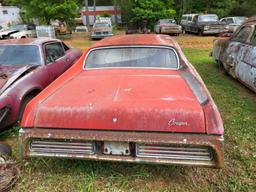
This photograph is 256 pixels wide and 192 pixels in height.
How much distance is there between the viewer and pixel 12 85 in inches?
155

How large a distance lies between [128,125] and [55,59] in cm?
388

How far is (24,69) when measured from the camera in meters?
4.45

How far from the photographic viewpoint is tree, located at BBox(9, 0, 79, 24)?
19.8 m

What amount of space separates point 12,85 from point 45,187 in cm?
199

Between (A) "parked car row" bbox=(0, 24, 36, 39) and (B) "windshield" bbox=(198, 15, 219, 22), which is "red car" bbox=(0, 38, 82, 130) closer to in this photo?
(A) "parked car row" bbox=(0, 24, 36, 39)

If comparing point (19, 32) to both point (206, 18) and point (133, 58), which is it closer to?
point (206, 18)

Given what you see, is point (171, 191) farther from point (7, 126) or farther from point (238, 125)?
point (7, 126)

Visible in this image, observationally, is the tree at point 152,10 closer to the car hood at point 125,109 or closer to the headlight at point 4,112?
the headlight at point 4,112

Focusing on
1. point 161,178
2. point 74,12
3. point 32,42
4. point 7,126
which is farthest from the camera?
point 74,12

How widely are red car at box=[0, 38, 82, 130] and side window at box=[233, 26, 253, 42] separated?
4544mm

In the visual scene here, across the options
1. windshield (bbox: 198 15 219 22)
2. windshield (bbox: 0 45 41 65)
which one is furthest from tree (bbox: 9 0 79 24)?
windshield (bbox: 0 45 41 65)

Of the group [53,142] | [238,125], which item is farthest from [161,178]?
[238,125]

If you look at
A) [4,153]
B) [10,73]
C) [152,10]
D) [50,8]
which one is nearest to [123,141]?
[4,153]

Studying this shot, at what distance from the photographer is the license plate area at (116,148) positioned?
2.43 meters
